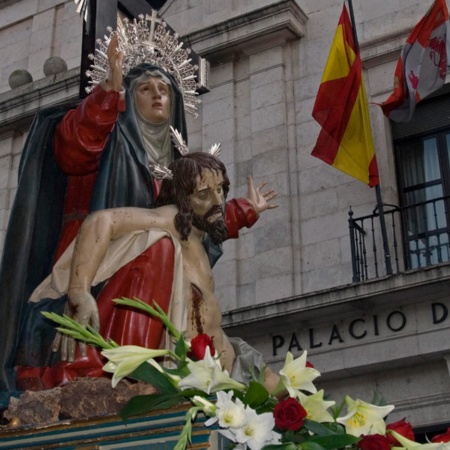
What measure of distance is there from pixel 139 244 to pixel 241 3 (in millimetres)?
10929

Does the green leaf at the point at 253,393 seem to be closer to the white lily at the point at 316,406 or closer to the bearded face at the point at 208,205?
the white lily at the point at 316,406

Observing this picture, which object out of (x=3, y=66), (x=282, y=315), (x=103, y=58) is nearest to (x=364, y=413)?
(x=103, y=58)

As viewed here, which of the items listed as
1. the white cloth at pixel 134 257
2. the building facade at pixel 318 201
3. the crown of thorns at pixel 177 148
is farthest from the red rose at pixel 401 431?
the building facade at pixel 318 201

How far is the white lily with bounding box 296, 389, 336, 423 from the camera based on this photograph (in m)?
3.86

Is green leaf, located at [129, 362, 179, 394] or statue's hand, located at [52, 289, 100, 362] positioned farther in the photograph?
statue's hand, located at [52, 289, 100, 362]

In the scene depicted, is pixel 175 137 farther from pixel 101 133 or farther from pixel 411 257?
pixel 411 257

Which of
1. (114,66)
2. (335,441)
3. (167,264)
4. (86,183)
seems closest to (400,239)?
(86,183)

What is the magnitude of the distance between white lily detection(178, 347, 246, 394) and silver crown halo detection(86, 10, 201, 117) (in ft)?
9.98

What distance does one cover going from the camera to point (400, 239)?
12.9m

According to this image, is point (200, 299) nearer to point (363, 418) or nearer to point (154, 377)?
point (154, 377)

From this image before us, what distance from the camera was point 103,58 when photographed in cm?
641

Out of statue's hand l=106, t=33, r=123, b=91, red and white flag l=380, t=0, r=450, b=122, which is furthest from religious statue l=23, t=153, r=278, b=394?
red and white flag l=380, t=0, r=450, b=122

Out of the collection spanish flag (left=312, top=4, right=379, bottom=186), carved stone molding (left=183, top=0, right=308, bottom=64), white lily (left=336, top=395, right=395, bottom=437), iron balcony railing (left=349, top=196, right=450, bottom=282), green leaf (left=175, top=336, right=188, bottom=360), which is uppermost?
carved stone molding (left=183, top=0, right=308, bottom=64)

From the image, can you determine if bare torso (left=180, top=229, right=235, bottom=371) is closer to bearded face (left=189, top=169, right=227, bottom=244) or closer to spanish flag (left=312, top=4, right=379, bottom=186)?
bearded face (left=189, top=169, right=227, bottom=244)
